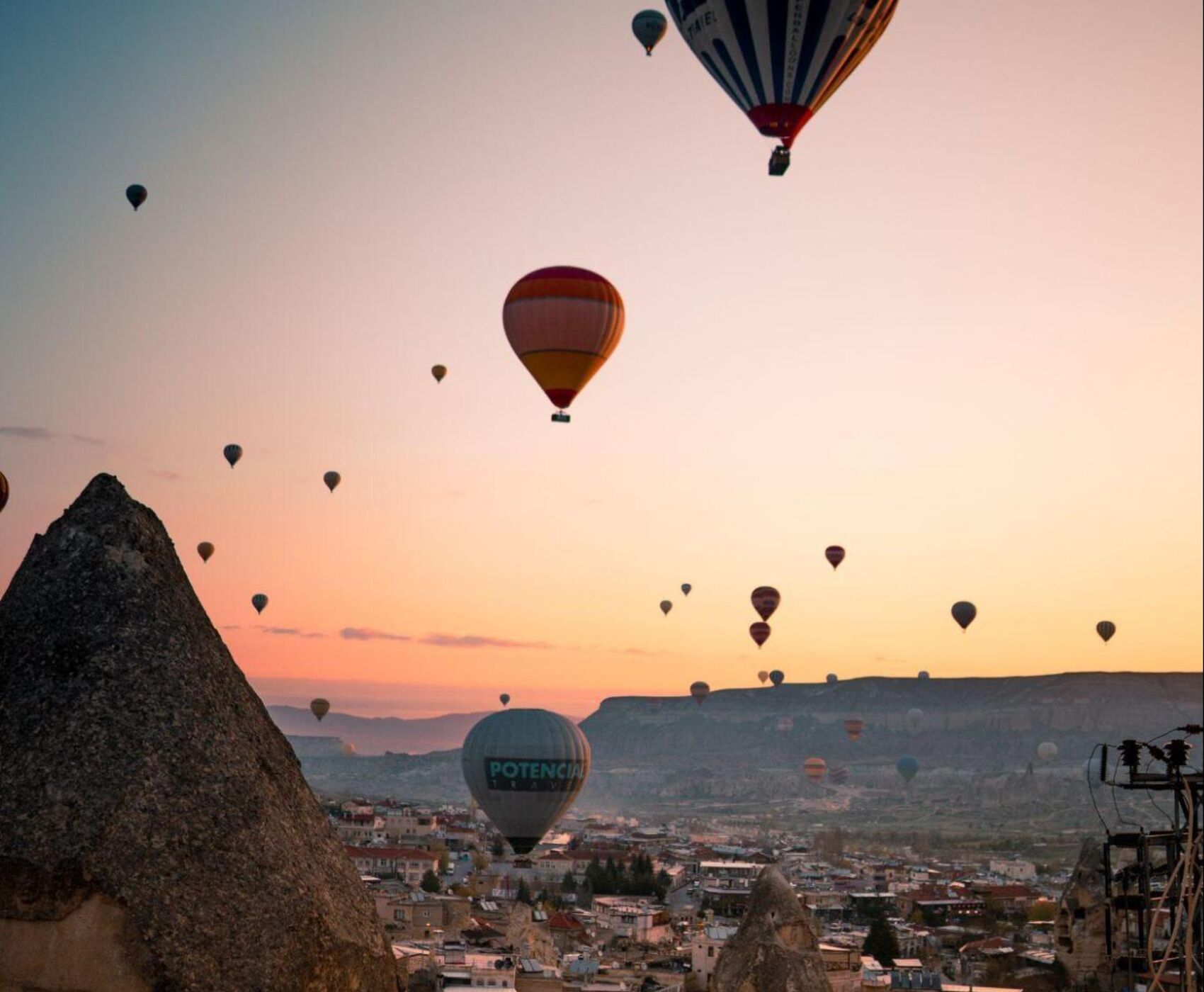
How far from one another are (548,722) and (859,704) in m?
163

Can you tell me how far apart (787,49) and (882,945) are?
34.5 metres

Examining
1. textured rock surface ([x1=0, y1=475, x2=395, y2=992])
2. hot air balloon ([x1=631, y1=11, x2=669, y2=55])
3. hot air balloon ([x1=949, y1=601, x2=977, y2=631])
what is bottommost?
textured rock surface ([x1=0, y1=475, x2=395, y2=992])

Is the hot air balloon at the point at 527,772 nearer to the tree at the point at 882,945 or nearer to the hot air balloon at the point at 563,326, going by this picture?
the tree at the point at 882,945

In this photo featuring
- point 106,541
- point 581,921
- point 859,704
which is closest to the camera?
point 106,541

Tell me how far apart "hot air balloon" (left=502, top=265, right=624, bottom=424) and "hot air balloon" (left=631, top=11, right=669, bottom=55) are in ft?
15.3

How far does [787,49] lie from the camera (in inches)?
707

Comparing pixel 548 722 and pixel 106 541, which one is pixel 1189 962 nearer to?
pixel 106 541

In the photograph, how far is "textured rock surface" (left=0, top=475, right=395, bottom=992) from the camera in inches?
210

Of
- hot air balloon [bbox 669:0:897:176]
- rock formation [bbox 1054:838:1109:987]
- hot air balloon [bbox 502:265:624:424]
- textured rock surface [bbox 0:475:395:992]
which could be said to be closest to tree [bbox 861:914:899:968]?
hot air balloon [bbox 502:265:624:424]

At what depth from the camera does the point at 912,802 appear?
6407 inches

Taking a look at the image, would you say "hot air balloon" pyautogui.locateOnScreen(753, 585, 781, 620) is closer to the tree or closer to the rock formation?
the tree

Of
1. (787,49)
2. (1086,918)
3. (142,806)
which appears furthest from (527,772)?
(142,806)

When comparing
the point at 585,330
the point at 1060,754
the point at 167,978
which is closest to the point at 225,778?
the point at 167,978

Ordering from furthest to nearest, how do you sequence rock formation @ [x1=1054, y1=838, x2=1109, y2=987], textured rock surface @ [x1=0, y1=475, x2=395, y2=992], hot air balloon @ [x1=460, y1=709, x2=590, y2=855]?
1. hot air balloon @ [x1=460, y1=709, x2=590, y2=855]
2. rock formation @ [x1=1054, y1=838, x2=1109, y2=987]
3. textured rock surface @ [x1=0, y1=475, x2=395, y2=992]
